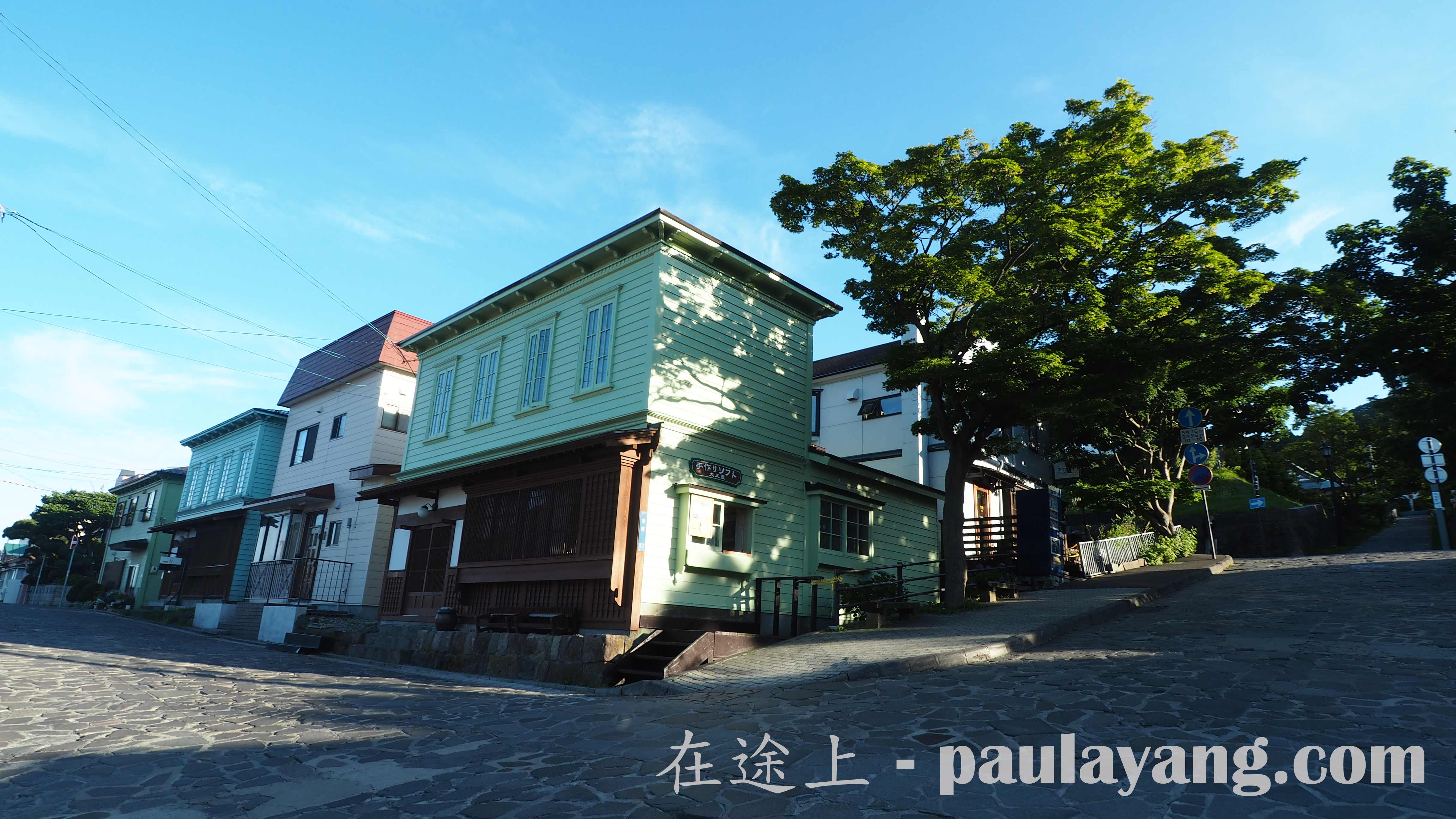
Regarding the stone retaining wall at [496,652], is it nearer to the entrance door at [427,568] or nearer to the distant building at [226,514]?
the entrance door at [427,568]

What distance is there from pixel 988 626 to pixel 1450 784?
897 cm

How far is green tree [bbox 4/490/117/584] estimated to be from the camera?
2286 inches

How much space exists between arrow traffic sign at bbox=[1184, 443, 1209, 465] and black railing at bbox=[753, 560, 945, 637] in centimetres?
854

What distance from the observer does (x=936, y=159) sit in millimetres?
16688

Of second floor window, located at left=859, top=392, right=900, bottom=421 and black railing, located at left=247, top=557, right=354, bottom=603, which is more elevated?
second floor window, located at left=859, top=392, right=900, bottom=421

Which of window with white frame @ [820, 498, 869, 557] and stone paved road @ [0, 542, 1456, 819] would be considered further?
window with white frame @ [820, 498, 869, 557]

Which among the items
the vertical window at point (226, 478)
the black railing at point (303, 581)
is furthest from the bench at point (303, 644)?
the vertical window at point (226, 478)

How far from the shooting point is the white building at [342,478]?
2361 cm

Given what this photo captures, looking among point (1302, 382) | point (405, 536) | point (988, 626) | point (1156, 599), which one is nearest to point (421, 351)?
point (405, 536)

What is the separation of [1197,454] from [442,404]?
70.7 feet

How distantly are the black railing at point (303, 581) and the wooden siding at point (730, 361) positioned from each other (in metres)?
13.9

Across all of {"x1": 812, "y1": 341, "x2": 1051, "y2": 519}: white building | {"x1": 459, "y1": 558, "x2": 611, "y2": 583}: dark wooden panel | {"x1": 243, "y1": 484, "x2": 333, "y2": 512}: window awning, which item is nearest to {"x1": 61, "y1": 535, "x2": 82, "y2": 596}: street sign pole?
{"x1": 243, "y1": 484, "x2": 333, "y2": 512}: window awning

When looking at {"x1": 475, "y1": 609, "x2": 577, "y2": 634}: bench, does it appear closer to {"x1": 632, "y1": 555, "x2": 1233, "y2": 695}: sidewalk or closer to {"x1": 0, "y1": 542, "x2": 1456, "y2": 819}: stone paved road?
{"x1": 0, "y1": 542, "x2": 1456, "y2": 819}: stone paved road

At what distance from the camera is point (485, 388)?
2020 centimetres
